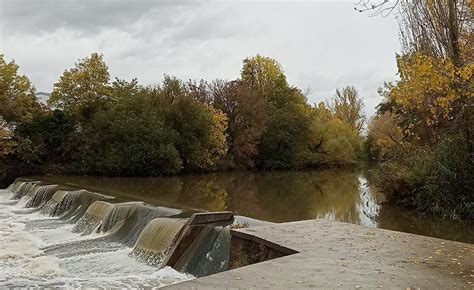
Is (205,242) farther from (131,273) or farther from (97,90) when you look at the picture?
(97,90)

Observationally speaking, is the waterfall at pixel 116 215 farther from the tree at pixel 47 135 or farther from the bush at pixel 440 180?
the tree at pixel 47 135

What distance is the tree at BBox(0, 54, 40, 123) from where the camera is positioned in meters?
27.7

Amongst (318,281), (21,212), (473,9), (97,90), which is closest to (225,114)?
(97,90)

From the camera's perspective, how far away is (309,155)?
4578 cm

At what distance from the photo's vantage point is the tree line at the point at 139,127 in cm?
2889

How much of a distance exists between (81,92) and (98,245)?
2372 centimetres

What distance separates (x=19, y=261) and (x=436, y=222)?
431 inches

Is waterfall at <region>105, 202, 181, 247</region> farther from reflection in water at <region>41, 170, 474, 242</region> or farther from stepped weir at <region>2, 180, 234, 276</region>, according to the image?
reflection in water at <region>41, 170, 474, 242</region>

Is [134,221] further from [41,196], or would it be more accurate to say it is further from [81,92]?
[81,92]

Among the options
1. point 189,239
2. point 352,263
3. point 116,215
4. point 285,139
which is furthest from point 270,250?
point 285,139

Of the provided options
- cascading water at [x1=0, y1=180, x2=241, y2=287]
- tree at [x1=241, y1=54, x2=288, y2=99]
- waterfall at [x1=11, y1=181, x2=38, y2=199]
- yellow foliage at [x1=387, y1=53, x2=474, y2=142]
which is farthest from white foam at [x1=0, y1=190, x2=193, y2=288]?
tree at [x1=241, y1=54, x2=288, y2=99]

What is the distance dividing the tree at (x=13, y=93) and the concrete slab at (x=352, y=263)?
25.0 m

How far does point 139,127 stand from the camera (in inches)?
1228

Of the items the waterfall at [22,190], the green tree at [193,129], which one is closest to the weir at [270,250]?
the waterfall at [22,190]
